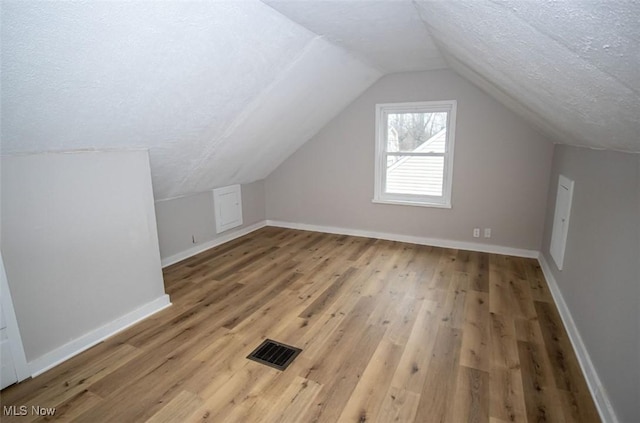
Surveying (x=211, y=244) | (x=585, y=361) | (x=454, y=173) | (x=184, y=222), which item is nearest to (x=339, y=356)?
(x=585, y=361)

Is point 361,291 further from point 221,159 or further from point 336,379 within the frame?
point 221,159

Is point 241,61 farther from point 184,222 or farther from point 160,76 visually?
point 184,222

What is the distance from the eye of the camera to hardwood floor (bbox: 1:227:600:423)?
1.80m

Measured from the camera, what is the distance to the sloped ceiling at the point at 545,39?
827 mm

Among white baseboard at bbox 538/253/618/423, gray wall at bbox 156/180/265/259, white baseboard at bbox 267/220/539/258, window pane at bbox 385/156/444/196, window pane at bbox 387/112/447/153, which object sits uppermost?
window pane at bbox 387/112/447/153

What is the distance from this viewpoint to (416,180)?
14.5 ft

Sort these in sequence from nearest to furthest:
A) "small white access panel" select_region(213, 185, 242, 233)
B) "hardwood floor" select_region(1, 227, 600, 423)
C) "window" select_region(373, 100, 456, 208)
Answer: "hardwood floor" select_region(1, 227, 600, 423) < "window" select_region(373, 100, 456, 208) < "small white access panel" select_region(213, 185, 242, 233)

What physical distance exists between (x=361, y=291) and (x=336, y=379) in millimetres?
1214

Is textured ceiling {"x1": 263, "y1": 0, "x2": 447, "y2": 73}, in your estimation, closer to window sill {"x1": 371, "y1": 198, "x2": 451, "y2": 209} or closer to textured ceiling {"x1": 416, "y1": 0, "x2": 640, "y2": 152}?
textured ceiling {"x1": 416, "y1": 0, "x2": 640, "y2": 152}

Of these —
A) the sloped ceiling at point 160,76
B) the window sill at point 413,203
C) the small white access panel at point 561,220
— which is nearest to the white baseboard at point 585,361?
the small white access panel at point 561,220

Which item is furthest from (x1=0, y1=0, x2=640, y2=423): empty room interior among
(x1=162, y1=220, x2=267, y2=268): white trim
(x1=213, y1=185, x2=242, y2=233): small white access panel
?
(x1=213, y1=185, x2=242, y2=233): small white access panel

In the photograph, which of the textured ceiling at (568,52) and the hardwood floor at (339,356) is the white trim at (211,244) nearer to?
the hardwood floor at (339,356)

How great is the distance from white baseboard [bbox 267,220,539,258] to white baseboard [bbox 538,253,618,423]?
87 centimetres

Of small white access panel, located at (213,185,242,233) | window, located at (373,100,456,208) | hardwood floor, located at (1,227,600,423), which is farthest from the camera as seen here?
small white access panel, located at (213,185,242,233)
